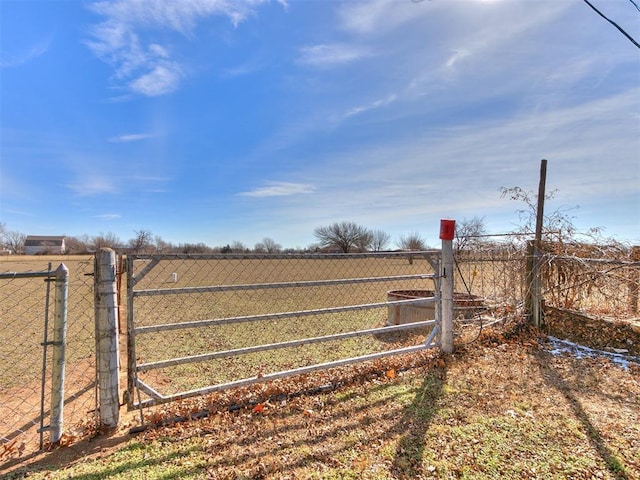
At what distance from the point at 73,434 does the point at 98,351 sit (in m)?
0.66

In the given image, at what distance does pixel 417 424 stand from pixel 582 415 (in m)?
1.45

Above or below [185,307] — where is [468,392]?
above

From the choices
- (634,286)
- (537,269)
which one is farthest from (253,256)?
(634,286)

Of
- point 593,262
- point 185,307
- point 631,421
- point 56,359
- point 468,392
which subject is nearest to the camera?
point 56,359

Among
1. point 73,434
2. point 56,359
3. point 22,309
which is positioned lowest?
point 22,309

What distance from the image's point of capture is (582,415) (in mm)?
2930

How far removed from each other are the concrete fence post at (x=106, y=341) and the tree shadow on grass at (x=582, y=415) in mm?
3579

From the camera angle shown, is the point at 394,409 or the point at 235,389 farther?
the point at 235,389

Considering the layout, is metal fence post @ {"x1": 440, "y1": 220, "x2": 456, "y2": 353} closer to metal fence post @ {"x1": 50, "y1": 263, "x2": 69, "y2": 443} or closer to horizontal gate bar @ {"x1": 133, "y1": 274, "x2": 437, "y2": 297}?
horizontal gate bar @ {"x1": 133, "y1": 274, "x2": 437, "y2": 297}

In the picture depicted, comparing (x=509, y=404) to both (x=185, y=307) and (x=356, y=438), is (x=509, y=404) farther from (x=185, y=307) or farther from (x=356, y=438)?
(x=185, y=307)

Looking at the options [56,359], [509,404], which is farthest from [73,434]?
[509,404]

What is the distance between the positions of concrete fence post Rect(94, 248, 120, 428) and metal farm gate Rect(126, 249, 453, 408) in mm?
119

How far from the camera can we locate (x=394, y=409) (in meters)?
3.08

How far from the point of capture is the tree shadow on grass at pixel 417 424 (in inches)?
90.0
